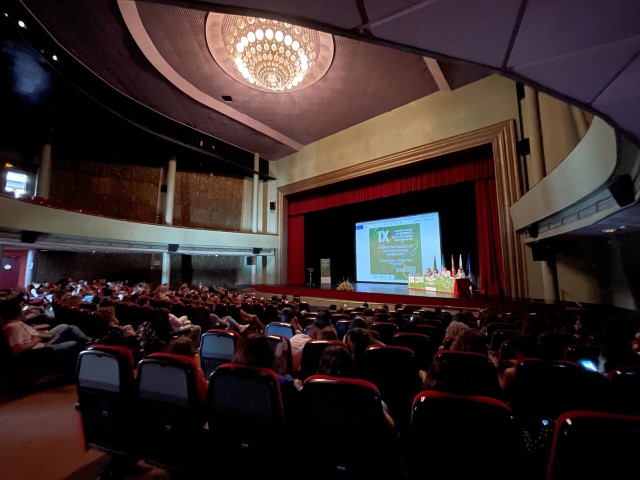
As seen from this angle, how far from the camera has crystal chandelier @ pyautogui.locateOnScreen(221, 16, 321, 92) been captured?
6.90 meters

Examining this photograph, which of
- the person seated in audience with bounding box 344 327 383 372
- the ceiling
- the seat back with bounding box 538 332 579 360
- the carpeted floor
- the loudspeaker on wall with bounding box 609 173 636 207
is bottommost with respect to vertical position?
the carpeted floor

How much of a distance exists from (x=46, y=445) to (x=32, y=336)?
1594 mm

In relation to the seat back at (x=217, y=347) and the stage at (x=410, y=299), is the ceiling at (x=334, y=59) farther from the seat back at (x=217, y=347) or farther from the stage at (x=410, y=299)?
the stage at (x=410, y=299)

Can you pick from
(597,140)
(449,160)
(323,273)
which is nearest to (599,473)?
(597,140)

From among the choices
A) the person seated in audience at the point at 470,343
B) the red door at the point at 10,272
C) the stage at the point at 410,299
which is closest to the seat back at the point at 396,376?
the person seated in audience at the point at 470,343

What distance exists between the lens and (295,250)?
14234 mm

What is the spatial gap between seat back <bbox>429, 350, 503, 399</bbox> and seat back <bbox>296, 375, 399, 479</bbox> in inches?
13.2

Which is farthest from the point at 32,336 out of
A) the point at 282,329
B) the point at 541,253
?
the point at 541,253

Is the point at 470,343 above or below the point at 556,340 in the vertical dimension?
above

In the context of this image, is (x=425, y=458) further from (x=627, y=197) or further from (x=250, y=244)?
(x=250, y=244)

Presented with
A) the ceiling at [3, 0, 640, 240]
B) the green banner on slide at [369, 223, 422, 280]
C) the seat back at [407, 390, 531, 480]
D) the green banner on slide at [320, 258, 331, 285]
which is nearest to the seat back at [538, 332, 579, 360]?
the ceiling at [3, 0, 640, 240]

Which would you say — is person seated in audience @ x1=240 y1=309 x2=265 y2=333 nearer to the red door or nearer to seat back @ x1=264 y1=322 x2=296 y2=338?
seat back @ x1=264 y1=322 x2=296 y2=338

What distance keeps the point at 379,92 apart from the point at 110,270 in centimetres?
1271

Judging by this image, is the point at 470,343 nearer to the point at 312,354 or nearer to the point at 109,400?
the point at 312,354
